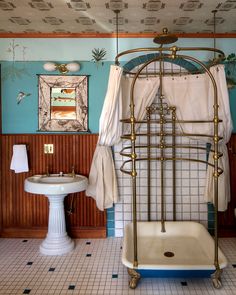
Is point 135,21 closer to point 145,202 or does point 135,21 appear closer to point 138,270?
point 145,202

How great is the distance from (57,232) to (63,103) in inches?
61.5

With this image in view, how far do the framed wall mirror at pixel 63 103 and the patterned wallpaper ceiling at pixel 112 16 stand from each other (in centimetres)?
59

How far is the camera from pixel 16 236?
3699mm

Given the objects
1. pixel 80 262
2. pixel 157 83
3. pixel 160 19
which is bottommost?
pixel 80 262

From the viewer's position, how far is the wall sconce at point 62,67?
351cm

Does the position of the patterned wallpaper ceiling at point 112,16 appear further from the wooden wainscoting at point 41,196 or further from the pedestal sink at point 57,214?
the pedestal sink at point 57,214

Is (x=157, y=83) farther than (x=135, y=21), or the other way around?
(x=157, y=83)

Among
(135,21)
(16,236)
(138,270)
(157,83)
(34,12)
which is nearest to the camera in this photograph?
(138,270)

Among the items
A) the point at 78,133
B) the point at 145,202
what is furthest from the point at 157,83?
the point at 145,202

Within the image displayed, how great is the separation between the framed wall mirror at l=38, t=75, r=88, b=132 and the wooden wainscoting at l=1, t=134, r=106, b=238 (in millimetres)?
154

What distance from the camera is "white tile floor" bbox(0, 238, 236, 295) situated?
2.51m

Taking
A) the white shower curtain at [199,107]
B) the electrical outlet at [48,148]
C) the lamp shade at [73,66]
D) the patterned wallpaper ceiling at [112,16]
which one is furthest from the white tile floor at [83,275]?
the patterned wallpaper ceiling at [112,16]

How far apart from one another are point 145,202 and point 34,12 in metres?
2.50

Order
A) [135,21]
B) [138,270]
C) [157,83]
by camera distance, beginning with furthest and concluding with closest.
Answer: [157,83] → [135,21] → [138,270]
